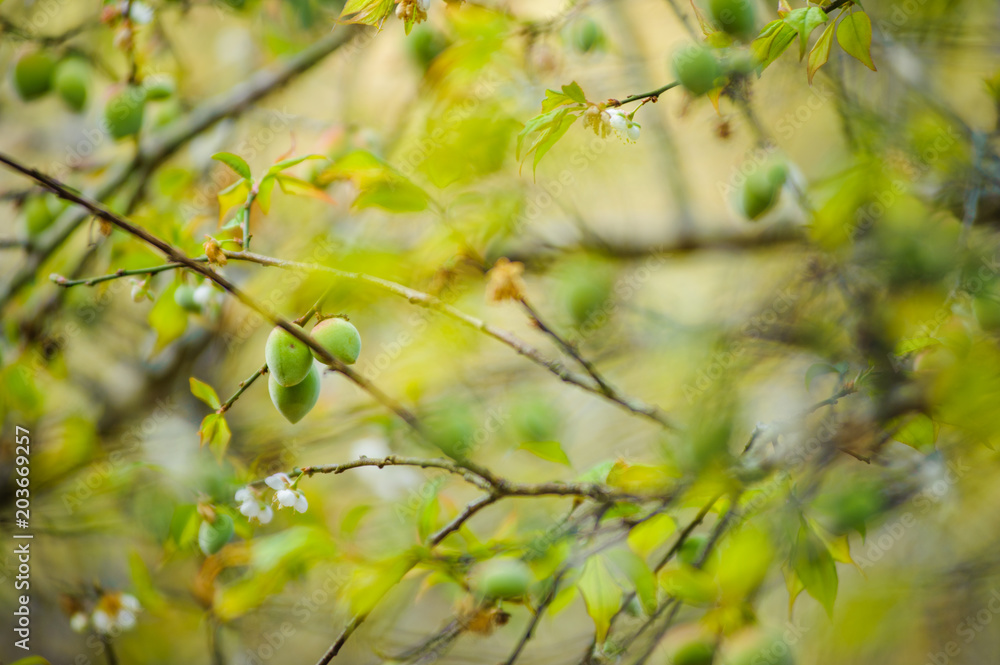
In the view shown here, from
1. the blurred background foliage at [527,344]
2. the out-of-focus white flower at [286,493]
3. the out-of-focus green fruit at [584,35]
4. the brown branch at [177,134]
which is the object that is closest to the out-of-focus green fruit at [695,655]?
the blurred background foliage at [527,344]

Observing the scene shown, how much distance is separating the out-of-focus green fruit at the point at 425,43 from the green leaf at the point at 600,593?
819 mm

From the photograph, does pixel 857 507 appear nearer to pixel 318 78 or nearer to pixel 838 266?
pixel 838 266

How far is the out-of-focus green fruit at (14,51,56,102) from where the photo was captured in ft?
3.28

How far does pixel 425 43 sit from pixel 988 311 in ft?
2.81

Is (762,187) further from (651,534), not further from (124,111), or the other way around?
(124,111)

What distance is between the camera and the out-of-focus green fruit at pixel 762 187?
31.7 inches

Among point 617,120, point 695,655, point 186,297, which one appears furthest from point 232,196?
point 695,655

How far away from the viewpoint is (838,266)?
2.30ft

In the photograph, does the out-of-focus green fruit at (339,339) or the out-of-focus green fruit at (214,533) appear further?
the out-of-focus green fruit at (214,533)

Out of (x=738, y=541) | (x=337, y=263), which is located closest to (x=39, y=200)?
(x=337, y=263)

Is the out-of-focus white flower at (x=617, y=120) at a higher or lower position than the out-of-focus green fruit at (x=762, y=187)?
lower

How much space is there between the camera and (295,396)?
543 mm

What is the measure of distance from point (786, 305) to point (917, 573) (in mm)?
397

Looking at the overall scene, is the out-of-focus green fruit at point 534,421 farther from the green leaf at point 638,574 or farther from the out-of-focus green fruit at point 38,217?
the out-of-focus green fruit at point 38,217
